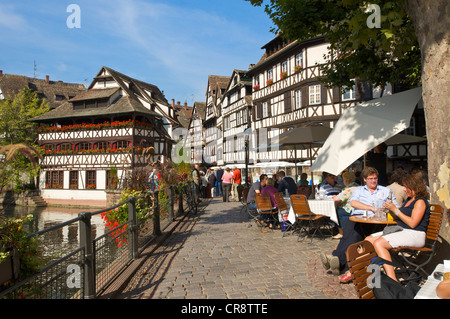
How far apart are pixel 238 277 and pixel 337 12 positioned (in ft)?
20.2

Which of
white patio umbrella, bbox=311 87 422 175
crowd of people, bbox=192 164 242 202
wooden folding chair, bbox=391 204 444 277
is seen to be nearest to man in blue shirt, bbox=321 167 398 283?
wooden folding chair, bbox=391 204 444 277

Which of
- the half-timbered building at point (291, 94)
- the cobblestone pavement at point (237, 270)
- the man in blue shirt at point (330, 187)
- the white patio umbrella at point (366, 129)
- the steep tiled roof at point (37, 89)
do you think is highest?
the steep tiled roof at point (37, 89)

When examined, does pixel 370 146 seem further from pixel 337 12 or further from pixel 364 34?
pixel 337 12

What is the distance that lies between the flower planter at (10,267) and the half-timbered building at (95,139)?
31101 millimetres

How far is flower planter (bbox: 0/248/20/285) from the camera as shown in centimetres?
283

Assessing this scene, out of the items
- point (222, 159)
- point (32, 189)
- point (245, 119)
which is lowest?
point (32, 189)

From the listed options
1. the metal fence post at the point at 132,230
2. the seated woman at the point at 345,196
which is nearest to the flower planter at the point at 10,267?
the metal fence post at the point at 132,230

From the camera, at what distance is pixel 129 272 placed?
550 cm

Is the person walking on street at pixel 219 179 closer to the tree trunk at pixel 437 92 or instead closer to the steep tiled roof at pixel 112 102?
the steep tiled roof at pixel 112 102

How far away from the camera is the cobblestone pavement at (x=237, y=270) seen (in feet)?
15.0

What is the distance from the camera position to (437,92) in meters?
4.60
